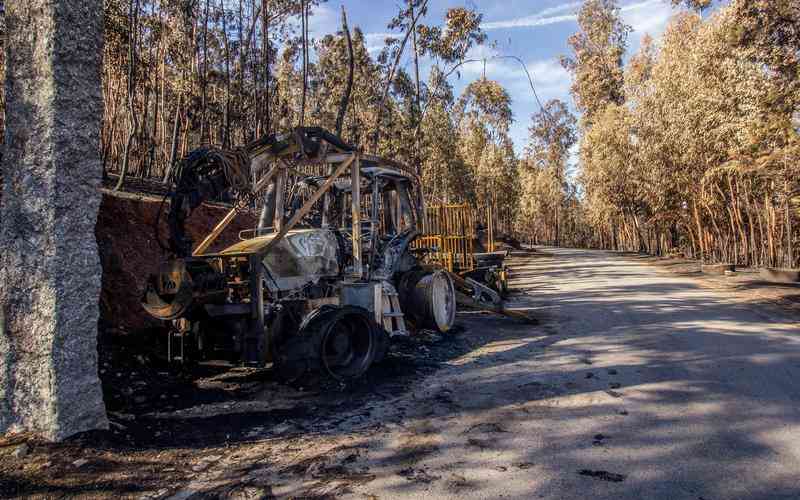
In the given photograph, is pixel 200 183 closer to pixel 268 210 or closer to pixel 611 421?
pixel 268 210

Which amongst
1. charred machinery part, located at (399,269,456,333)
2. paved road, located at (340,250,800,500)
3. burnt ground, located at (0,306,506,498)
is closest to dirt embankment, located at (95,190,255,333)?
burnt ground, located at (0,306,506,498)

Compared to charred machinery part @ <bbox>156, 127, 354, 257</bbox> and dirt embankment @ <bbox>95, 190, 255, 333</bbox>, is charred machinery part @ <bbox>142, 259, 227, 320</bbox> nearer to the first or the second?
charred machinery part @ <bbox>156, 127, 354, 257</bbox>

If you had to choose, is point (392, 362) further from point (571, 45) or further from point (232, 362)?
point (571, 45)

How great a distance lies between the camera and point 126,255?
8.96 m

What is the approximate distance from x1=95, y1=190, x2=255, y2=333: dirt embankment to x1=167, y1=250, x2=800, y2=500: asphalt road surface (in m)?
4.57

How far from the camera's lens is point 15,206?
4.04 metres

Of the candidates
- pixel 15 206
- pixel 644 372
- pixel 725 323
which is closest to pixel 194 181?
pixel 15 206

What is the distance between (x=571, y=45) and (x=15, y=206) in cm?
5343

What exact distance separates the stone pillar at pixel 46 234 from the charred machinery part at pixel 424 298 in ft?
16.7

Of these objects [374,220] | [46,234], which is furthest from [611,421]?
[46,234]

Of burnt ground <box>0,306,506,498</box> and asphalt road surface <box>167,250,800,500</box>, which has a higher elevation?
burnt ground <box>0,306,506,498</box>

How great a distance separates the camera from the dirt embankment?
26.4 feet

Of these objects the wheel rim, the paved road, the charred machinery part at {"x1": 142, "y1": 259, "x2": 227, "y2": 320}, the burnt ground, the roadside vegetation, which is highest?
the roadside vegetation

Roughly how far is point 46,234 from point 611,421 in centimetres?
473
